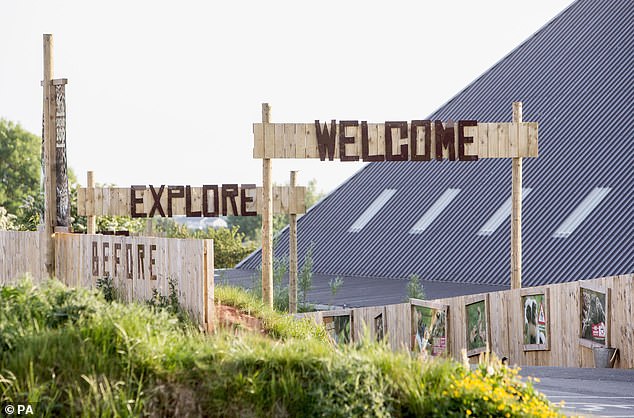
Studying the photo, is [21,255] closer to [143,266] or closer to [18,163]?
[143,266]

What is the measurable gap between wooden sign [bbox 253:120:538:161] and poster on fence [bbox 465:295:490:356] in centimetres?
370

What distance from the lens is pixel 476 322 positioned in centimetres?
2291

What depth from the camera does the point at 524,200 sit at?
113 feet

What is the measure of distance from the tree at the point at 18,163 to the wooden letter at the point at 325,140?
7491 cm

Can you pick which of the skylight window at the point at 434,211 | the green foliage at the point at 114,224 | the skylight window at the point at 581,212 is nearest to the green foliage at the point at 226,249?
the green foliage at the point at 114,224

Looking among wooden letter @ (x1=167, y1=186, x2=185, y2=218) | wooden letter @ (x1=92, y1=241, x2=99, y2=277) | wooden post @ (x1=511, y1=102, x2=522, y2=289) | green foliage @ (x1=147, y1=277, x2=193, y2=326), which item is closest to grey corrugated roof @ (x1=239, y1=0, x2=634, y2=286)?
wooden post @ (x1=511, y1=102, x2=522, y2=289)

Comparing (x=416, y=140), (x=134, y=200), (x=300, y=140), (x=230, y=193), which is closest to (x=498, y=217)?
(x=230, y=193)

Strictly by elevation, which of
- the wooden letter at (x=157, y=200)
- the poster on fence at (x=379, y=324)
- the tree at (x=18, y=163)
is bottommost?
the poster on fence at (x=379, y=324)

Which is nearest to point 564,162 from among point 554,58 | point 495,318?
point 554,58

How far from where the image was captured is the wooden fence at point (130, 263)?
608 inches

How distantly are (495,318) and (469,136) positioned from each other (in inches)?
174

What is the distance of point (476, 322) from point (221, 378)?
40.7 feet

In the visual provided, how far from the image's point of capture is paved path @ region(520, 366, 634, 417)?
14234 millimetres

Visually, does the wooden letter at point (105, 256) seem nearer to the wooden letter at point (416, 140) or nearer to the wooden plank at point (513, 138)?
the wooden letter at point (416, 140)
